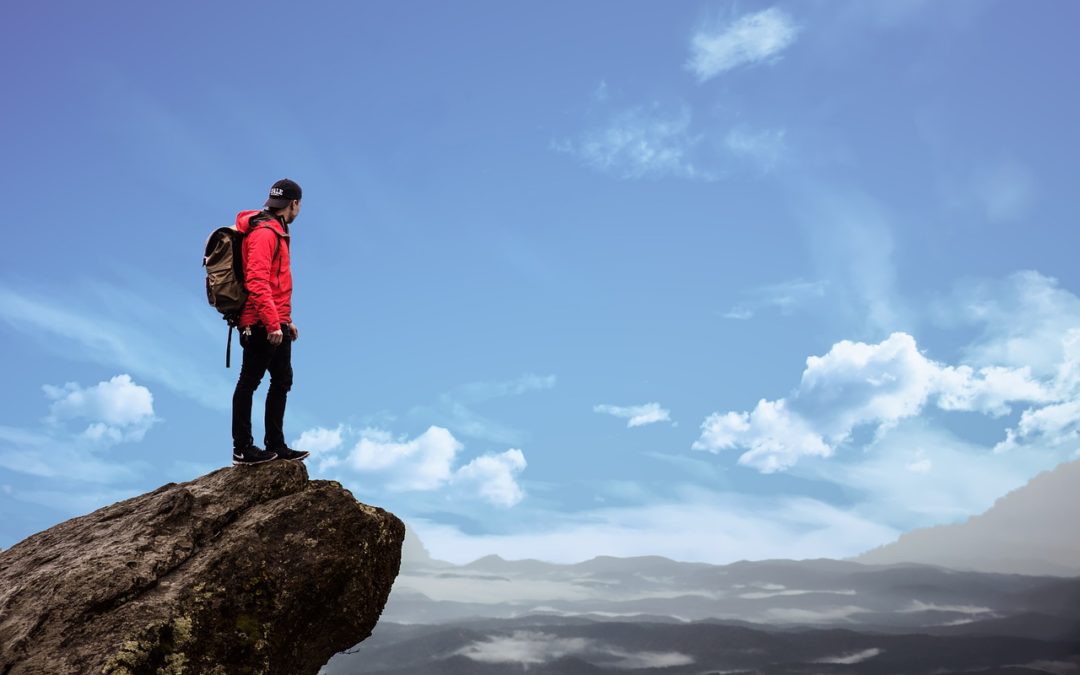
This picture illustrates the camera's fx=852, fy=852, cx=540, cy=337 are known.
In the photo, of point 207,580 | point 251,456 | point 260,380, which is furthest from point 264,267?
point 207,580

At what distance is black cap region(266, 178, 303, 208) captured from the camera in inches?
548

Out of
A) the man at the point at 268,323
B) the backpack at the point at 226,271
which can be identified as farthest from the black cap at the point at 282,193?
the backpack at the point at 226,271

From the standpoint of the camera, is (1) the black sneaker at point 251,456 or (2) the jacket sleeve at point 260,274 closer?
(2) the jacket sleeve at point 260,274

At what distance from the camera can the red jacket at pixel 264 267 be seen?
42.8 ft

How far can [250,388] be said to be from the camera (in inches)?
539

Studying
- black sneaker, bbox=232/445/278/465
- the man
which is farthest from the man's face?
black sneaker, bbox=232/445/278/465

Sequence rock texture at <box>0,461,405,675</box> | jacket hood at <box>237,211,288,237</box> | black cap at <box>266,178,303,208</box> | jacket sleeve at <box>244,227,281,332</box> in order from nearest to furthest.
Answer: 1. rock texture at <box>0,461,405,675</box>
2. jacket sleeve at <box>244,227,281,332</box>
3. jacket hood at <box>237,211,288,237</box>
4. black cap at <box>266,178,303,208</box>

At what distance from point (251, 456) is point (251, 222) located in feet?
12.4

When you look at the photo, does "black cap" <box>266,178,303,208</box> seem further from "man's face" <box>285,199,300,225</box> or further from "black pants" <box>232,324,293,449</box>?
"black pants" <box>232,324,293,449</box>

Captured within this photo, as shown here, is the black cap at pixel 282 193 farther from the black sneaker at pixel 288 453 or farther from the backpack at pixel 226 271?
the black sneaker at pixel 288 453

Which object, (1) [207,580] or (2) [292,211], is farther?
(2) [292,211]

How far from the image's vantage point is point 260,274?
1304 cm

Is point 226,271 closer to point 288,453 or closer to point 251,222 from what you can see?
point 251,222

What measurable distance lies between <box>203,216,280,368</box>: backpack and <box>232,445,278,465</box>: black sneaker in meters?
2.11
